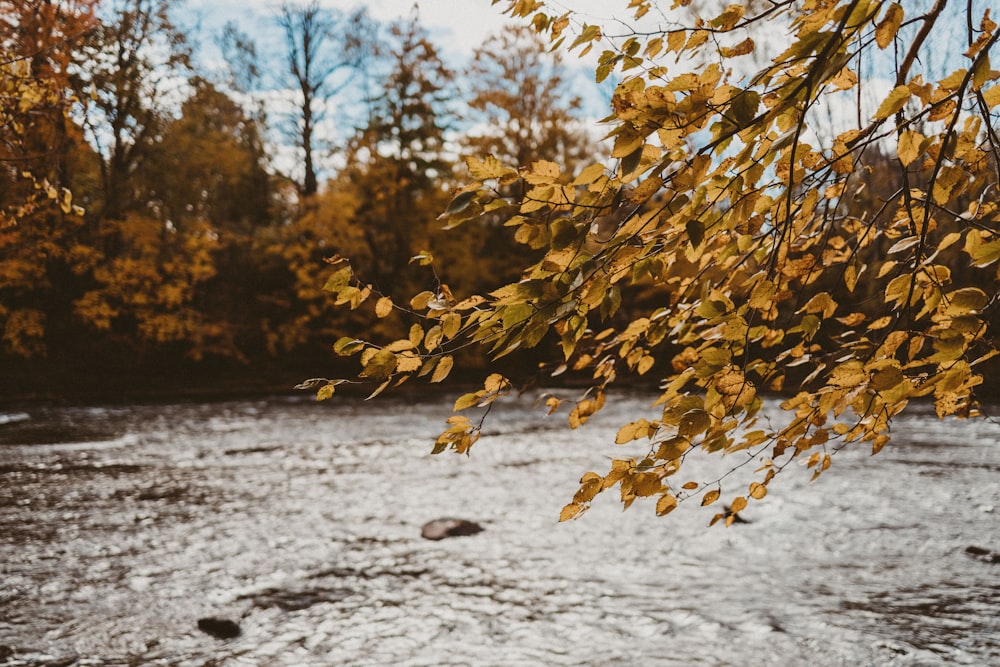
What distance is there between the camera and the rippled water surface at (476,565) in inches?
199

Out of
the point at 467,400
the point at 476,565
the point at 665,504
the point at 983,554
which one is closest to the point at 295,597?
the point at 476,565

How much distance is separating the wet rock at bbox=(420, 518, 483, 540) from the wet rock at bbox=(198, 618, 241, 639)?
93.0 inches

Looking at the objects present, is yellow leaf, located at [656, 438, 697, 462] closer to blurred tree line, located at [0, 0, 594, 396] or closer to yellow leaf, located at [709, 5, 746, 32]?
yellow leaf, located at [709, 5, 746, 32]

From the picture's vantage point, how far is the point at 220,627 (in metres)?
5.35

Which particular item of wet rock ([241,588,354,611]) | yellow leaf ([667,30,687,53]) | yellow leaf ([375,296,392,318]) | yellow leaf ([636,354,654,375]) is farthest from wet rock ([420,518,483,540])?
yellow leaf ([667,30,687,53])

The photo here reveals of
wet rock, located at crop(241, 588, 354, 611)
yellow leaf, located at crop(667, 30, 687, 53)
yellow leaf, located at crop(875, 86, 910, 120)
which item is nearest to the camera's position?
yellow leaf, located at crop(875, 86, 910, 120)

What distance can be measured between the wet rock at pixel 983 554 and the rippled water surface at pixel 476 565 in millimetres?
39

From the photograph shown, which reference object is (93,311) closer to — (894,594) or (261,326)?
(261,326)

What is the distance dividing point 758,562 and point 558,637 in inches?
96.0

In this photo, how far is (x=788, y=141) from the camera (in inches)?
53.1

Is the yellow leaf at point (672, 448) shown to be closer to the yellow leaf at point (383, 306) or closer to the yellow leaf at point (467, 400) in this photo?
the yellow leaf at point (467, 400)

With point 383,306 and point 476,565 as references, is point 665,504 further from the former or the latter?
point 476,565

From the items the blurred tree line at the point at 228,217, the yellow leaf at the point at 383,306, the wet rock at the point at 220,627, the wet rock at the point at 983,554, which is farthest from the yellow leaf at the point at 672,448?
the blurred tree line at the point at 228,217

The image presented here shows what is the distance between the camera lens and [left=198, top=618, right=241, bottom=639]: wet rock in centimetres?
525
